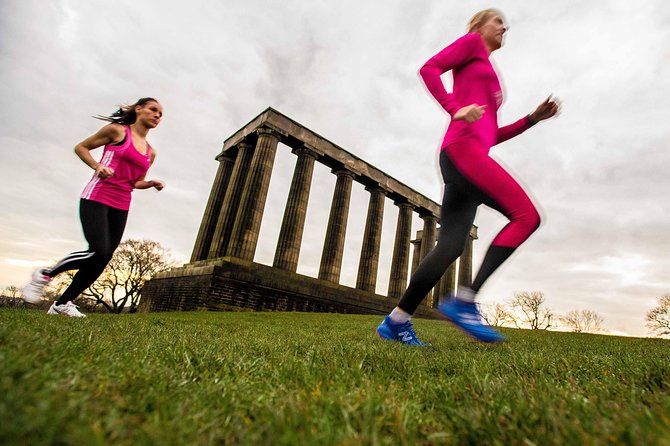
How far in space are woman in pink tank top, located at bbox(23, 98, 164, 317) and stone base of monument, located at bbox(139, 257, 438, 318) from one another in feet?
47.8

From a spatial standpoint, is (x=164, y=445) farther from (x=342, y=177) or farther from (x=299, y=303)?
(x=342, y=177)

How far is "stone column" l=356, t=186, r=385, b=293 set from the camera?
2875 centimetres

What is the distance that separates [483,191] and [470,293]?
0.99 metres

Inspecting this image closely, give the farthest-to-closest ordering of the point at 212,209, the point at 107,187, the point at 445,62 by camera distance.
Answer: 1. the point at 212,209
2. the point at 107,187
3. the point at 445,62

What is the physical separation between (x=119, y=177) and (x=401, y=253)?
29.2m

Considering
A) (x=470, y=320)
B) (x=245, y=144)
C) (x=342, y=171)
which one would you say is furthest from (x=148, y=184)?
(x=342, y=171)

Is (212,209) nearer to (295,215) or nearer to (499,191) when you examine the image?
(295,215)

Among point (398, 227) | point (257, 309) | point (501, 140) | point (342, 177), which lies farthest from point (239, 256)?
point (501, 140)

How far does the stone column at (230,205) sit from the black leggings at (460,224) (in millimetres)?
21371

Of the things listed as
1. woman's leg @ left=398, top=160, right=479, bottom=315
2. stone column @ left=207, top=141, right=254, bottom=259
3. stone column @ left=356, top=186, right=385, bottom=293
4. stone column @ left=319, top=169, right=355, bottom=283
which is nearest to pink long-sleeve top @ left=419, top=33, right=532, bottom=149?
woman's leg @ left=398, top=160, right=479, bottom=315

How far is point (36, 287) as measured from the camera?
448 cm

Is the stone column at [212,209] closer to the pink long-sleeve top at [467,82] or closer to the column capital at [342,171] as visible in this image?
the column capital at [342,171]

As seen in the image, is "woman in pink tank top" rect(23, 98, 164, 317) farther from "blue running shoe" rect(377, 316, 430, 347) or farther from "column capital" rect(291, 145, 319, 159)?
"column capital" rect(291, 145, 319, 159)

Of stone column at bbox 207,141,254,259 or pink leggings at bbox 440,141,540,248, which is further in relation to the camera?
stone column at bbox 207,141,254,259
